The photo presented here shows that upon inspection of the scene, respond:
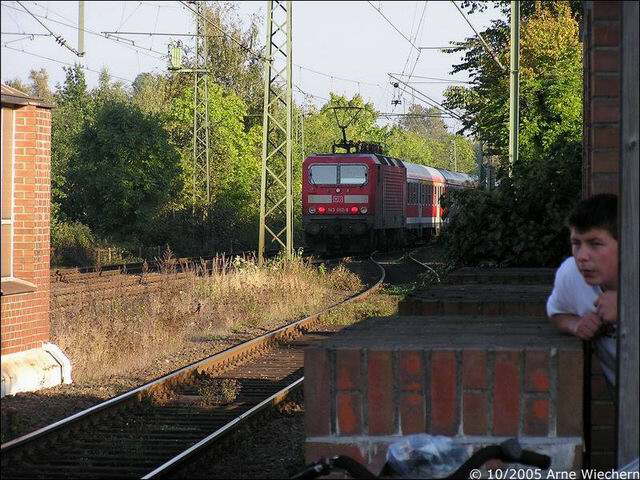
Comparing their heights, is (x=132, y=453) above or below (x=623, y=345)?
below

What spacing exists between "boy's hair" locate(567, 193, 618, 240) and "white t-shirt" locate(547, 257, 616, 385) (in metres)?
0.24

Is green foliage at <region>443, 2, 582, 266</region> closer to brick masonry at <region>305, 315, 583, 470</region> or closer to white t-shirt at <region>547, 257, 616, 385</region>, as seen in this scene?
white t-shirt at <region>547, 257, 616, 385</region>

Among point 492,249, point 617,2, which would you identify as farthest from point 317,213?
point 617,2

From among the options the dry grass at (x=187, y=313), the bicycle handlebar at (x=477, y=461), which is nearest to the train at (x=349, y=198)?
the dry grass at (x=187, y=313)

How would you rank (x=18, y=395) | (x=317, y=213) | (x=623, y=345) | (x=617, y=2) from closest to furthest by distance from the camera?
1. (x=623, y=345)
2. (x=617, y=2)
3. (x=18, y=395)
4. (x=317, y=213)

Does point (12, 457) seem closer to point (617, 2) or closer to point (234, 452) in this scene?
point (234, 452)

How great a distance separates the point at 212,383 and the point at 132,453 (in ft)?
11.5

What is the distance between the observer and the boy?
413 cm

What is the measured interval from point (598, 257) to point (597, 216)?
0.15 meters

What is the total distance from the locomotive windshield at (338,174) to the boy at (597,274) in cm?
3105

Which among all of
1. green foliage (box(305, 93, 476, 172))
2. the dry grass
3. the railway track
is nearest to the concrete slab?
the railway track

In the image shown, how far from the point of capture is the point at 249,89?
6050cm

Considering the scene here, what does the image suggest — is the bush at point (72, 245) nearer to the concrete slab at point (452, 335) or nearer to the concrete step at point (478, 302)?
the concrete step at point (478, 302)

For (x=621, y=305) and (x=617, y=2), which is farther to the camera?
(x=617, y=2)
